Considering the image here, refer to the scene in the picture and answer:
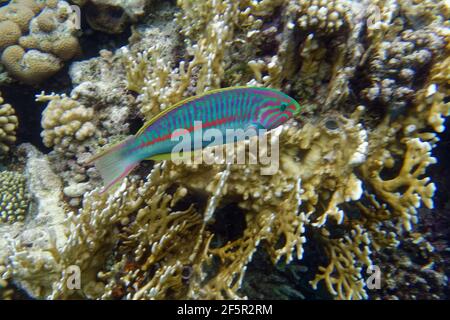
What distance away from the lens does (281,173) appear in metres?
3.31

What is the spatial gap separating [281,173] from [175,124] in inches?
58.3

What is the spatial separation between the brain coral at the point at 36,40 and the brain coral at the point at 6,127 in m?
0.60

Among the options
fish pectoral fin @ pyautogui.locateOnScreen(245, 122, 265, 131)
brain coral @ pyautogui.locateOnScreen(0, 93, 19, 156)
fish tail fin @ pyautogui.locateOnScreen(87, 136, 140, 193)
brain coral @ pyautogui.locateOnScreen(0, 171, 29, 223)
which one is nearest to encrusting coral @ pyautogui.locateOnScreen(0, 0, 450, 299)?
brain coral @ pyautogui.locateOnScreen(0, 171, 29, 223)

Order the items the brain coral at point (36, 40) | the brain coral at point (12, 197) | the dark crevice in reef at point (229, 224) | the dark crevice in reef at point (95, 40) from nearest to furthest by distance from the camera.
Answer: the dark crevice in reef at point (229, 224) < the brain coral at point (12, 197) < the brain coral at point (36, 40) < the dark crevice in reef at point (95, 40)

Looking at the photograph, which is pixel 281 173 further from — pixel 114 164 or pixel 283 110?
Result: pixel 114 164

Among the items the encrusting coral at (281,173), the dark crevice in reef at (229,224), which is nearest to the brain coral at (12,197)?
the encrusting coral at (281,173)

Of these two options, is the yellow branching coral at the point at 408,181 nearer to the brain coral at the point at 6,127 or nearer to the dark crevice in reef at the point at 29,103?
the dark crevice in reef at the point at 29,103

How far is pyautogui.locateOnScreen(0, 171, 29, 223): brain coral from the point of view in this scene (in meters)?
4.23

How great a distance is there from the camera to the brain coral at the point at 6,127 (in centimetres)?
470

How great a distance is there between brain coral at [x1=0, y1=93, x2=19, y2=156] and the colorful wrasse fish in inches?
135

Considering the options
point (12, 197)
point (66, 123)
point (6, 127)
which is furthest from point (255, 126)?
point (6, 127)
